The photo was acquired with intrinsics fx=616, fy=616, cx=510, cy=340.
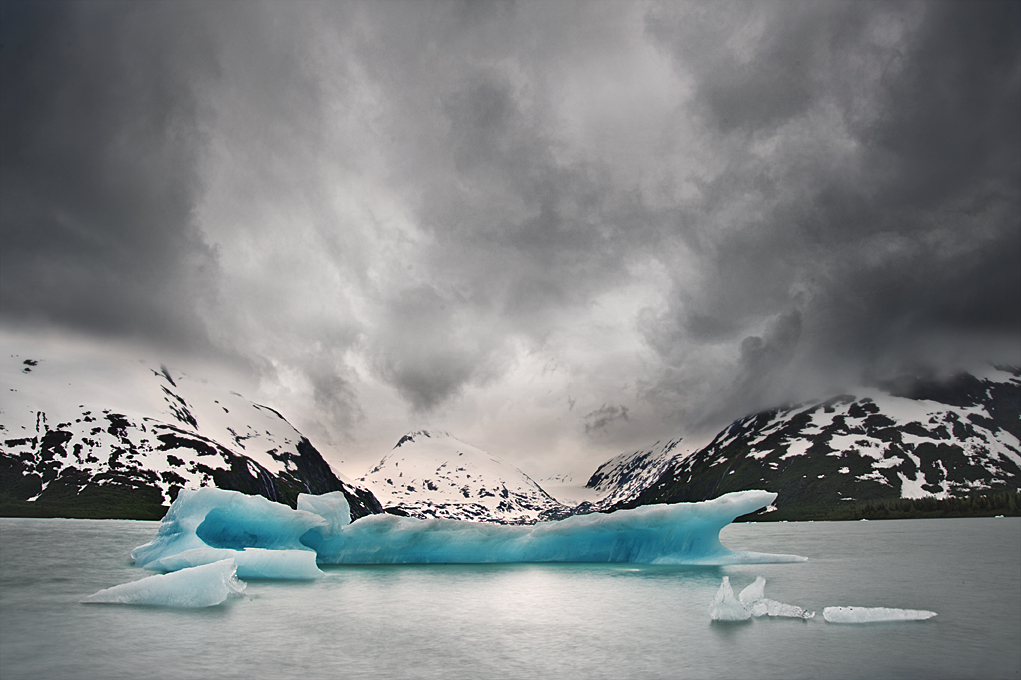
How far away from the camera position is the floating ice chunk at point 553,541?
30844 millimetres

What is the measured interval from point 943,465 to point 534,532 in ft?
645

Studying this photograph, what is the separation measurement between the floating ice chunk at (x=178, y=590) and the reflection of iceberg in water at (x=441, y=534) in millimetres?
9463

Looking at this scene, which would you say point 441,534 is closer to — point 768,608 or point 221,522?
point 221,522

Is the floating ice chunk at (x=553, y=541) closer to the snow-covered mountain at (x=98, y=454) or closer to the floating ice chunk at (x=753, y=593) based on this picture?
the floating ice chunk at (x=753, y=593)

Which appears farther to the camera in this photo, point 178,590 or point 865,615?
point 178,590

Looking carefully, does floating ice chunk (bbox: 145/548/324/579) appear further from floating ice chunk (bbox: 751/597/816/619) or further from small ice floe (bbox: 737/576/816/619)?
floating ice chunk (bbox: 751/597/816/619)

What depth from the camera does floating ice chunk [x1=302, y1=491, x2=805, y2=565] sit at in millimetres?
30844

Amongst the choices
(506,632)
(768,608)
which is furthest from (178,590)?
(768,608)

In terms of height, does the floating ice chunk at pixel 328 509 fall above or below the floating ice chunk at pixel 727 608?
above

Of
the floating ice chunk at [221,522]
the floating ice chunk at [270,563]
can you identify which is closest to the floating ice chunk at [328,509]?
the floating ice chunk at [221,522]

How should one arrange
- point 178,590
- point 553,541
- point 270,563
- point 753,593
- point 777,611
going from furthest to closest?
point 553,541
point 270,563
point 178,590
point 753,593
point 777,611

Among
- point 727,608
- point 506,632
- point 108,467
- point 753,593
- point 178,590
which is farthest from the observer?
point 108,467

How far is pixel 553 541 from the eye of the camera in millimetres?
33688

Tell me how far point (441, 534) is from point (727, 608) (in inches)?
779
